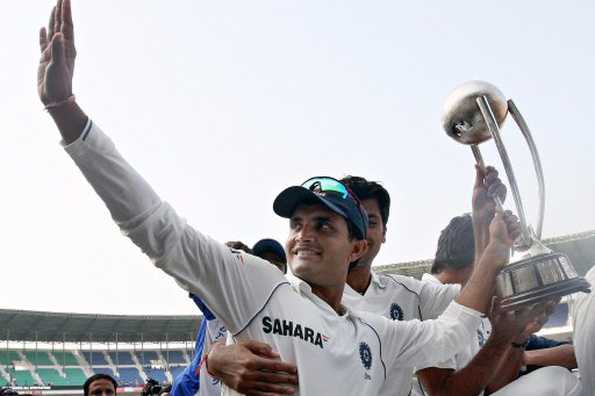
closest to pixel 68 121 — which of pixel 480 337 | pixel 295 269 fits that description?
pixel 295 269

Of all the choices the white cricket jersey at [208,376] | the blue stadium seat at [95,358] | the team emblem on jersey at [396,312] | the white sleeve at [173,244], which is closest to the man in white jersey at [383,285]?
the team emblem on jersey at [396,312]

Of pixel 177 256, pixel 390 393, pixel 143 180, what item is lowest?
pixel 390 393

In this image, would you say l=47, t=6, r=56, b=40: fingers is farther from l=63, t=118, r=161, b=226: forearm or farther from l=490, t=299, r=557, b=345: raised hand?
l=490, t=299, r=557, b=345: raised hand

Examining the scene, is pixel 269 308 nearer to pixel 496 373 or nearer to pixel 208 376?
pixel 496 373

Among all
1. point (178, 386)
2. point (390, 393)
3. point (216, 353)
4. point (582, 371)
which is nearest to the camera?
point (582, 371)

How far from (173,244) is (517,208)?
137 cm

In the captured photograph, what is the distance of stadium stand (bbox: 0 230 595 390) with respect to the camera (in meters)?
35.1

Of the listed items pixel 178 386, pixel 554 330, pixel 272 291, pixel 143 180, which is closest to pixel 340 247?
pixel 272 291

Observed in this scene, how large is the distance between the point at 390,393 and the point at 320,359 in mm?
620

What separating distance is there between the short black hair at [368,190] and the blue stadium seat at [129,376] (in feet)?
129

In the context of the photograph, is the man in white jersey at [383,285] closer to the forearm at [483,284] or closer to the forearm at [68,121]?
the forearm at [483,284]

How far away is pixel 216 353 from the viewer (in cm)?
177

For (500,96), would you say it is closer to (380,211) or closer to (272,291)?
(380,211)

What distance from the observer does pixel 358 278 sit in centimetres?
291
